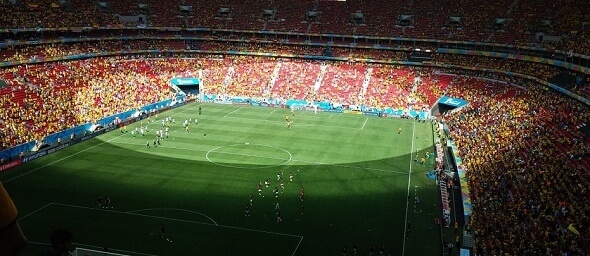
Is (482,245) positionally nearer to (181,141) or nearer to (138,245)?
(138,245)

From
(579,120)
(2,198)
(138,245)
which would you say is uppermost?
(2,198)

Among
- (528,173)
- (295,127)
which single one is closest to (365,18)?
(295,127)

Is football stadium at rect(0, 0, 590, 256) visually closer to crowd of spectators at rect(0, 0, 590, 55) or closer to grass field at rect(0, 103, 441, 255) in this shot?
grass field at rect(0, 103, 441, 255)

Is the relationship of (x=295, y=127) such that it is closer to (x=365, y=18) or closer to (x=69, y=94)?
(x=69, y=94)

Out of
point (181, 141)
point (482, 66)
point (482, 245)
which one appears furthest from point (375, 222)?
point (482, 66)

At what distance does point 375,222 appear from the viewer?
32969mm

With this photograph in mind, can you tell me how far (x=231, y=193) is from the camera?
37.3 m

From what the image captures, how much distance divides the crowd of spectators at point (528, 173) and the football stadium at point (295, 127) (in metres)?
0.17

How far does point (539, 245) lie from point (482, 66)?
188 ft

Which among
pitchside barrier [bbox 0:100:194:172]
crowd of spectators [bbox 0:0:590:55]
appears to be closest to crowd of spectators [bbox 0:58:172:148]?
pitchside barrier [bbox 0:100:194:172]

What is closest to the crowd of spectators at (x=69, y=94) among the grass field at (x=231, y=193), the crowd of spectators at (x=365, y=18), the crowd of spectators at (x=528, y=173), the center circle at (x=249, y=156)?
the grass field at (x=231, y=193)

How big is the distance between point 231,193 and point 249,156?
34.1 feet

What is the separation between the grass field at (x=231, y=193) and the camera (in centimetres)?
3003

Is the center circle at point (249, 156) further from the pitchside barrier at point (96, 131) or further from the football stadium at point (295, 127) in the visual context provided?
the pitchside barrier at point (96, 131)
